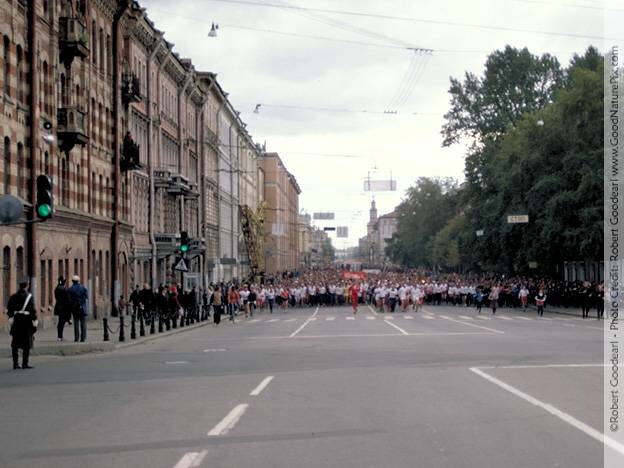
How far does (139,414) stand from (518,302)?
5629 cm

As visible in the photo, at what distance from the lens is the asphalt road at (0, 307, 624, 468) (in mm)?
9852

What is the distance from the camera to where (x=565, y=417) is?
12.0 metres

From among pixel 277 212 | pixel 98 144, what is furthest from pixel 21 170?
pixel 277 212

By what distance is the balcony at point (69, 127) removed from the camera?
3906 cm

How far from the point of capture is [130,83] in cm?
5069

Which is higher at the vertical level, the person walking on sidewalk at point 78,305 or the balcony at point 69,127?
the balcony at point 69,127

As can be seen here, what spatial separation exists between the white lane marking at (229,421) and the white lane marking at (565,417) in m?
3.79

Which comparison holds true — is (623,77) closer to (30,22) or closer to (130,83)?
(130,83)

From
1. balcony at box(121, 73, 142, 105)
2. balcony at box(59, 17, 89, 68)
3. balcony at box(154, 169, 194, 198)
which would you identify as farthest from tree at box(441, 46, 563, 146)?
balcony at box(59, 17, 89, 68)

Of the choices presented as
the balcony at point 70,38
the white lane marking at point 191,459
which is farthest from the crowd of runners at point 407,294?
the white lane marking at point 191,459

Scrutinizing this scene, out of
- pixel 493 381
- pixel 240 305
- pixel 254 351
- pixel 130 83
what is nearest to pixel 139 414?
pixel 493 381

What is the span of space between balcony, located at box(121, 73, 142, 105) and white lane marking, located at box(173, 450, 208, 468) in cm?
4193

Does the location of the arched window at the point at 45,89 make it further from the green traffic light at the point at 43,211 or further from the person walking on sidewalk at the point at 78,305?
the green traffic light at the point at 43,211

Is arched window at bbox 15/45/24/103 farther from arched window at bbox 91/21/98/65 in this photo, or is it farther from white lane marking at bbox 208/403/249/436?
white lane marking at bbox 208/403/249/436
